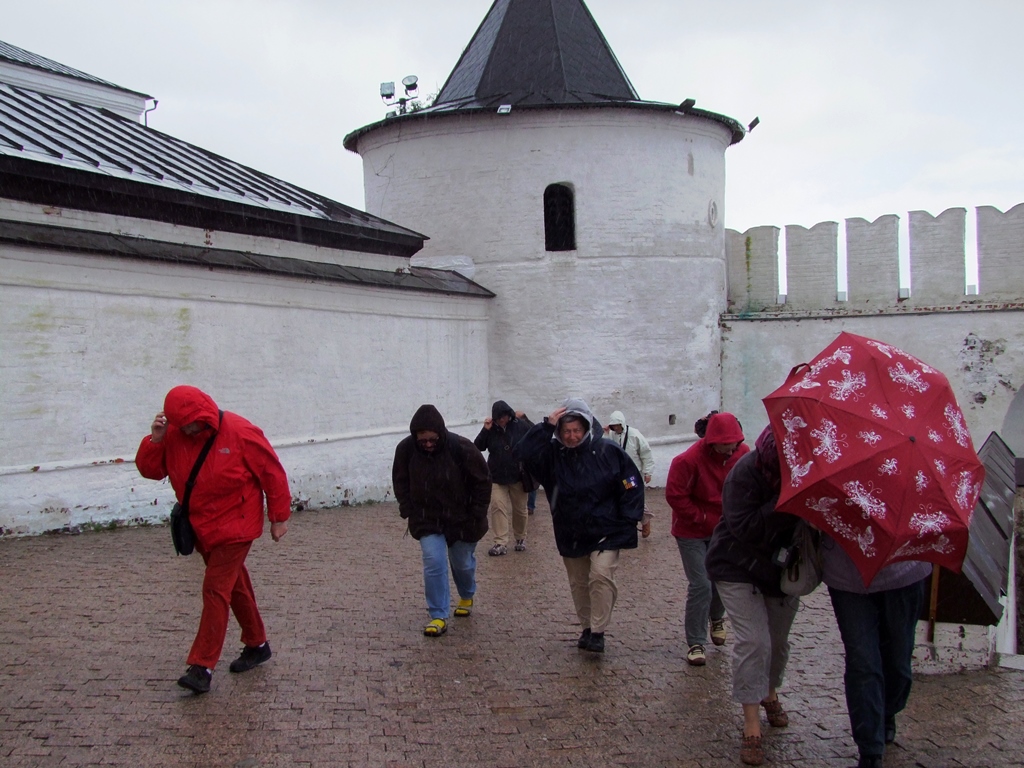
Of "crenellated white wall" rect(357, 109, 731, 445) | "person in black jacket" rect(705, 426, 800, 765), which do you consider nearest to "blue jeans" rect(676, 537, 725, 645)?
"person in black jacket" rect(705, 426, 800, 765)

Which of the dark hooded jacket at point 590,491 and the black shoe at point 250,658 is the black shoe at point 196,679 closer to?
the black shoe at point 250,658

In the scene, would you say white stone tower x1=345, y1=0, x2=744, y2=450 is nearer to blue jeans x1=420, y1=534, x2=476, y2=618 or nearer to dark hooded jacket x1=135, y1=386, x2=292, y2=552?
blue jeans x1=420, y1=534, x2=476, y2=618

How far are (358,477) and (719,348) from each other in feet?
25.2

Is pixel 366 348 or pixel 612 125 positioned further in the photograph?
pixel 612 125

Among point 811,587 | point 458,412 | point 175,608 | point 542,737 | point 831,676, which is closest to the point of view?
point 811,587

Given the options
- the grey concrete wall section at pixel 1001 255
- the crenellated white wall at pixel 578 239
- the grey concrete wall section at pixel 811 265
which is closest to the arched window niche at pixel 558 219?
the crenellated white wall at pixel 578 239

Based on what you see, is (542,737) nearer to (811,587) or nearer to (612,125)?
(811,587)

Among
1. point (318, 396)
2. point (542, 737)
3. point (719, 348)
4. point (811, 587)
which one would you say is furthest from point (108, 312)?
point (719, 348)

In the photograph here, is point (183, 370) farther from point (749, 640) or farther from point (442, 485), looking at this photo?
point (749, 640)

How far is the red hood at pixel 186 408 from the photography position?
5566 millimetres

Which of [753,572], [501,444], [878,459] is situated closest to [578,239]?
[501,444]

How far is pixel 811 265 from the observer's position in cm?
1900

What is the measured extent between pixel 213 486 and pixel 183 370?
6.64 meters

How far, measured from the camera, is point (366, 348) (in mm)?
14672
